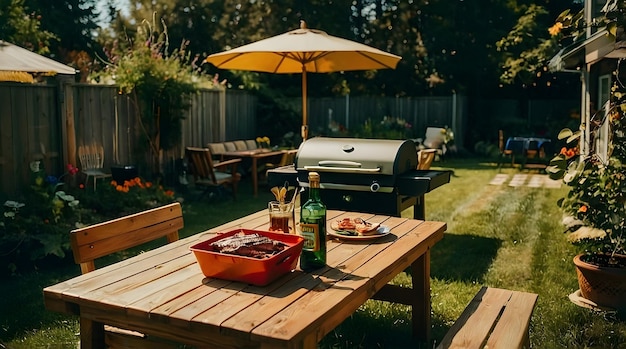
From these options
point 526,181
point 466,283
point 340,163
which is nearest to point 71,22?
point 526,181

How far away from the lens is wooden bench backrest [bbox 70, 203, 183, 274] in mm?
2574

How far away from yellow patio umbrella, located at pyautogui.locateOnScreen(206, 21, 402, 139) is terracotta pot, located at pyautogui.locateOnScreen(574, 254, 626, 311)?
3154mm

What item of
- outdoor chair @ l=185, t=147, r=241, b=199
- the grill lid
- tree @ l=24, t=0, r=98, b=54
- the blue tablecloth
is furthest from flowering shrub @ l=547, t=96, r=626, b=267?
tree @ l=24, t=0, r=98, b=54

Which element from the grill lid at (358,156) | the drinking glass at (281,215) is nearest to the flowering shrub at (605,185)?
the grill lid at (358,156)

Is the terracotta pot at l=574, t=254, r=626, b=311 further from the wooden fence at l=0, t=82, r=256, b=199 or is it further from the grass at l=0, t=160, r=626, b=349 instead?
the wooden fence at l=0, t=82, r=256, b=199

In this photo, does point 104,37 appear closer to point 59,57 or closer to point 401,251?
point 59,57

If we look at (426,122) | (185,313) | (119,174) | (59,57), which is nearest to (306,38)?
(119,174)

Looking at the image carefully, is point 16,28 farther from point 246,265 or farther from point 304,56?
point 246,265

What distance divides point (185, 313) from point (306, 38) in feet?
15.8

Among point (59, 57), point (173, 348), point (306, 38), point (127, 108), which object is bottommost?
point (173, 348)

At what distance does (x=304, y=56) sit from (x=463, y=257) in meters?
3.19

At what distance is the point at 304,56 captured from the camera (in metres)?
7.22

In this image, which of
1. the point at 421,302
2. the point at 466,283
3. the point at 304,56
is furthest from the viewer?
the point at 304,56

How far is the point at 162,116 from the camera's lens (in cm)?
834
